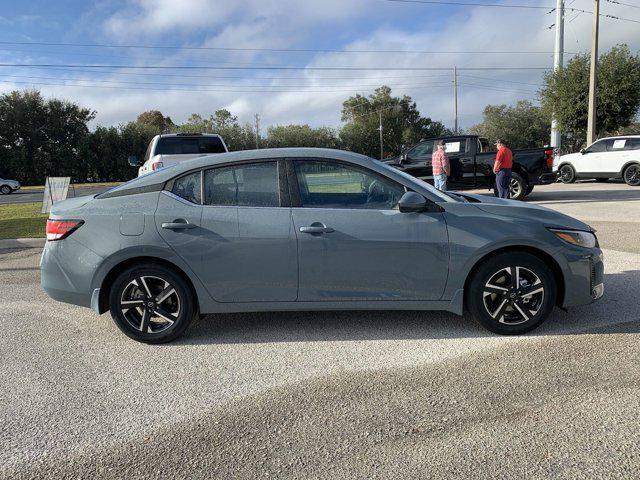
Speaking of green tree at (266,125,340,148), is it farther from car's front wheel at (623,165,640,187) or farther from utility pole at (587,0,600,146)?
car's front wheel at (623,165,640,187)

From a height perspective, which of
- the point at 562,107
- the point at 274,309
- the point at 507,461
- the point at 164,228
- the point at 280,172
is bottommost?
the point at 507,461

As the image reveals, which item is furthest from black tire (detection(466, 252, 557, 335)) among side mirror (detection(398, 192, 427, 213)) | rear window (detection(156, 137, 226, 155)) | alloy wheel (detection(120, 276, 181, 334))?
rear window (detection(156, 137, 226, 155))

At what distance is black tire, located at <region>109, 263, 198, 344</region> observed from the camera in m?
4.11

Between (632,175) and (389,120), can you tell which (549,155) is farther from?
(389,120)

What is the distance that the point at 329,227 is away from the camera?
4.02 m

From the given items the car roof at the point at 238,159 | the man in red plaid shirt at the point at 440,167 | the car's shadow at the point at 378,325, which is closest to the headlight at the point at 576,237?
the car's shadow at the point at 378,325

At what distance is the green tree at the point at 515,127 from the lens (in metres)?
74.4

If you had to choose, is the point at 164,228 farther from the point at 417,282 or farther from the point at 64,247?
the point at 417,282

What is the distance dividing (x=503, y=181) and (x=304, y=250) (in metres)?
9.28

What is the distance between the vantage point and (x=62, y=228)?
4176 millimetres

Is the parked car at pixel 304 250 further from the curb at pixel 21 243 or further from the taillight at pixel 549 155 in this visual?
the taillight at pixel 549 155

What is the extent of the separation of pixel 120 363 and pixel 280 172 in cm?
198

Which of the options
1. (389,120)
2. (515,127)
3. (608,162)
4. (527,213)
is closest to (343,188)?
(527,213)

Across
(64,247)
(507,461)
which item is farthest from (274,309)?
(507,461)
